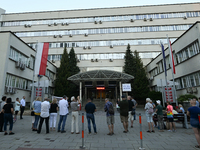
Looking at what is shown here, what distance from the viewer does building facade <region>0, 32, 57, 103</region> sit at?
15.2 m

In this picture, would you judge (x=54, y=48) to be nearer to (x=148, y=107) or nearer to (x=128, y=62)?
(x=128, y=62)

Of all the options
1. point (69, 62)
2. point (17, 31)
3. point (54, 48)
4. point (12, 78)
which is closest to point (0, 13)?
point (17, 31)

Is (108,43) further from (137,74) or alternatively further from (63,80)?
(63,80)

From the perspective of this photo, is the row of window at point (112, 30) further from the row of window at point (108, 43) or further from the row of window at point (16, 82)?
the row of window at point (16, 82)

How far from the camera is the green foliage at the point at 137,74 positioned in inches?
1098

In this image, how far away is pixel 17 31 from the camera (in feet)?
113

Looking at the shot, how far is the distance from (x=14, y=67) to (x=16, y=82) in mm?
2208

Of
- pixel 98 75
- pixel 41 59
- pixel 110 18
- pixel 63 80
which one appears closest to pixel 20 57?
pixel 41 59

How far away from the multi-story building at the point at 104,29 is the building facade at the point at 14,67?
13211 mm

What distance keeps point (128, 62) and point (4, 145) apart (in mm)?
27722

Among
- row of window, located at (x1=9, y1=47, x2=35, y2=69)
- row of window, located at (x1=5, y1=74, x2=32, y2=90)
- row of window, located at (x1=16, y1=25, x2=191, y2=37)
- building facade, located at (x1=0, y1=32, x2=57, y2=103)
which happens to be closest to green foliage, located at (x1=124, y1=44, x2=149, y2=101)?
row of window, located at (x1=16, y1=25, x2=191, y2=37)

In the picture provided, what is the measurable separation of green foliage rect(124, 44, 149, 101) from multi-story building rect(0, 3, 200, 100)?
2244mm

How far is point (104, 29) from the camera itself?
3394cm

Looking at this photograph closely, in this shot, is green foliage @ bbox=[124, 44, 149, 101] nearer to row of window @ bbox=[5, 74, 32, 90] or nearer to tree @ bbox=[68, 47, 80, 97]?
tree @ bbox=[68, 47, 80, 97]
